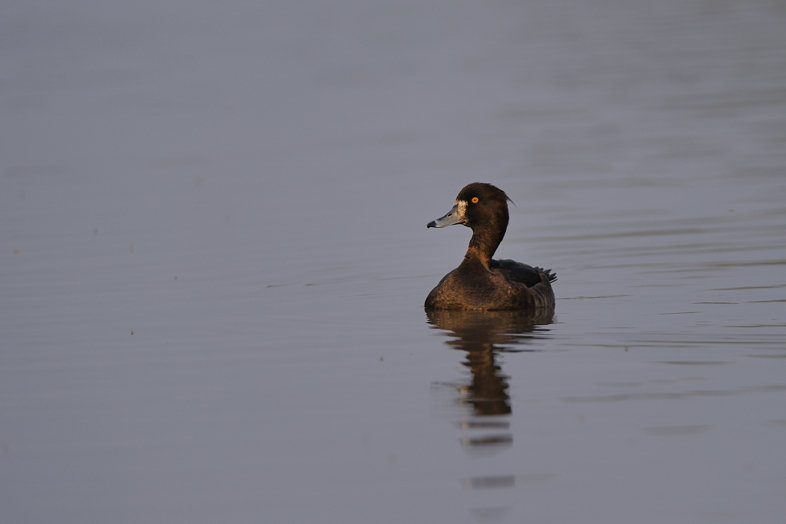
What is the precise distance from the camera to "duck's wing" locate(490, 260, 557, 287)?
1240 cm

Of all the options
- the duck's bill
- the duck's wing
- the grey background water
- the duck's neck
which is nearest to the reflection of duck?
the grey background water

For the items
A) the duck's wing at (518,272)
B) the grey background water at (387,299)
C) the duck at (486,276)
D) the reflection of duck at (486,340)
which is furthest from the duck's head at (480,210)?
the reflection of duck at (486,340)

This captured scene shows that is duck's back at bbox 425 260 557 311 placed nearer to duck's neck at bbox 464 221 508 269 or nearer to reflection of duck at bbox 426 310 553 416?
reflection of duck at bbox 426 310 553 416

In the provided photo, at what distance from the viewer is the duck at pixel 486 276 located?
12078 millimetres

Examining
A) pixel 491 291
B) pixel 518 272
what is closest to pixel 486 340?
pixel 491 291

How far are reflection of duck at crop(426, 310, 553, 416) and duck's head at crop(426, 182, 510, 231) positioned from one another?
3.96ft

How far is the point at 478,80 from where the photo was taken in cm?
3188

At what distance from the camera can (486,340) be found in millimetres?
10648

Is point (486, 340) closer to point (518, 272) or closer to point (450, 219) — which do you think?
point (518, 272)

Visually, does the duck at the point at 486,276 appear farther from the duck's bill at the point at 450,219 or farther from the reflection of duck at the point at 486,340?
the reflection of duck at the point at 486,340

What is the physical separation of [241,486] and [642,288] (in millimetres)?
6573

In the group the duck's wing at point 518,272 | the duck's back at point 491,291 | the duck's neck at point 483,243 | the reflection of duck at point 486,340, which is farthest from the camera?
the duck's neck at point 483,243

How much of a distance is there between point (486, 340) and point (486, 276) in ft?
6.02

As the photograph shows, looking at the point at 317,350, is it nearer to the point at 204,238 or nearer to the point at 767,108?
the point at 204,238
